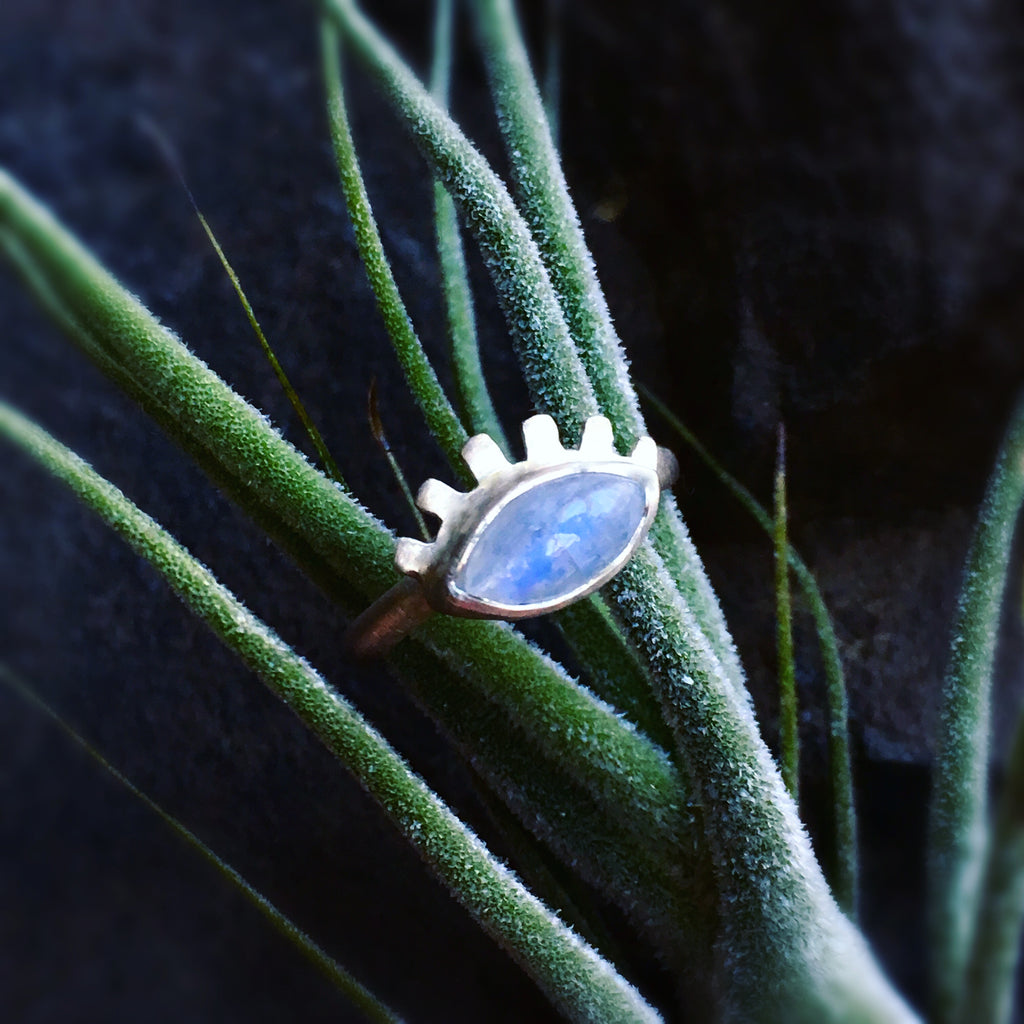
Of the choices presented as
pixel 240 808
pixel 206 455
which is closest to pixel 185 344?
pixel 206 455

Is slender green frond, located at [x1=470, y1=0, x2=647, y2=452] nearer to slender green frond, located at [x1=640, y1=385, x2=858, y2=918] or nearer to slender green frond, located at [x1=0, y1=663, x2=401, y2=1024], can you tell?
slender green frond, located at [x1=640, y1=385, x2=858, y2=918]

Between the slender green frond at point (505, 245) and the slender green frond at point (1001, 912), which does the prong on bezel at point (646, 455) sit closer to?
the slender green frond at point (505, 245)

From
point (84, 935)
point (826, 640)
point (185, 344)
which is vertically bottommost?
point (826, 640)

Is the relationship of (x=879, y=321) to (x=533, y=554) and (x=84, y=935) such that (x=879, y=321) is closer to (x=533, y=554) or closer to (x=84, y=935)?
(x=533, y=554)

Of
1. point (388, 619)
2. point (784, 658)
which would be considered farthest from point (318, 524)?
point (784, 658)

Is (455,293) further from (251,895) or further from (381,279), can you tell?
(251,895)

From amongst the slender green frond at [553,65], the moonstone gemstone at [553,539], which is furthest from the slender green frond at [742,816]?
the slender green frond at [553,65]
